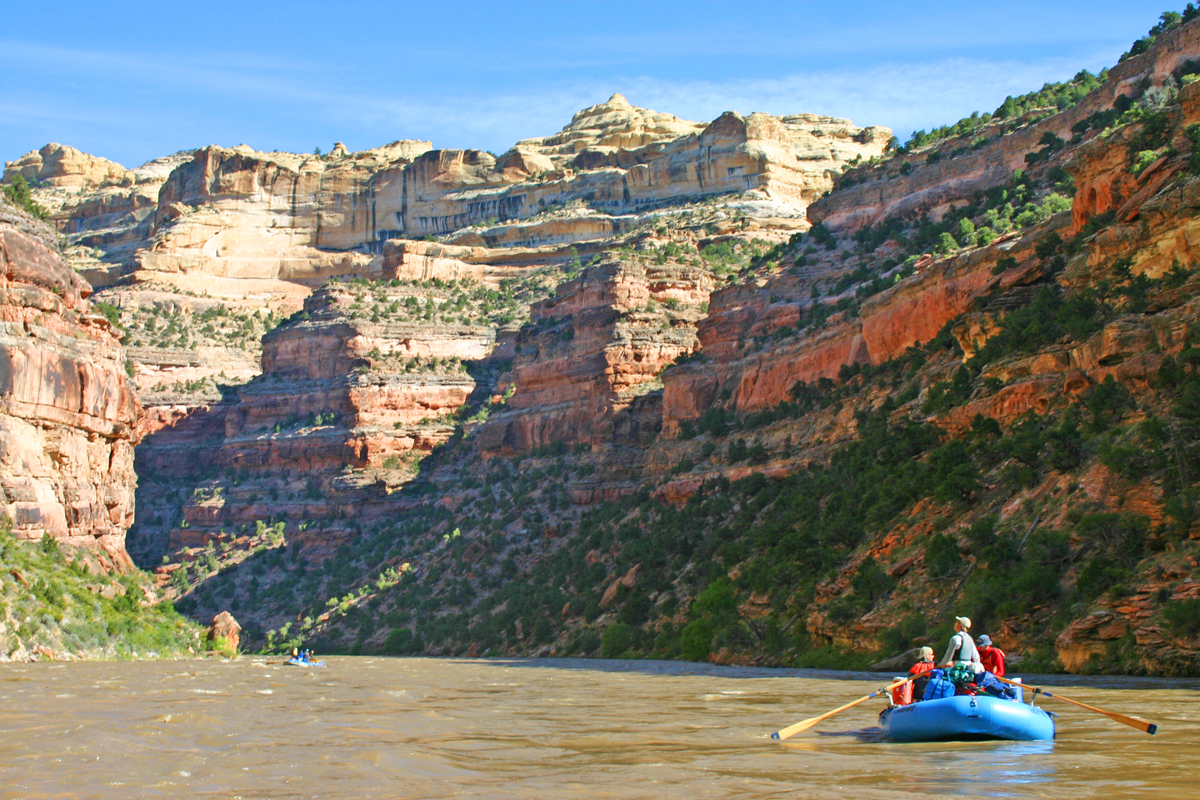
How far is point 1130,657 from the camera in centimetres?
2769

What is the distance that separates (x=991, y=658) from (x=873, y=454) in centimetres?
2933

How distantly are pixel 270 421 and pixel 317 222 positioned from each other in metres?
53.4

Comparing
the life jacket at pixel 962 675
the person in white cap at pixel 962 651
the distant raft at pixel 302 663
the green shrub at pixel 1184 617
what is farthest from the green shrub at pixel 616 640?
the life jacket at pixel 962 675

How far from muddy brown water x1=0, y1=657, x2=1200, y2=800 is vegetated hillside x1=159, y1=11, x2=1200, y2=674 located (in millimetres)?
5480

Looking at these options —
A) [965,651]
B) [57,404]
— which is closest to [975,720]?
[965,651]

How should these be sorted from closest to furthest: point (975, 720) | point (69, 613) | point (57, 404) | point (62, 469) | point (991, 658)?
point (975, 720) → point (991, 658) → point (69, 613) → point (57, 404) → point (62, 469)

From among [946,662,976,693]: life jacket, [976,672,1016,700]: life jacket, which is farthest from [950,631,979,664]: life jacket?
[976,672,1016,700]: life jacket

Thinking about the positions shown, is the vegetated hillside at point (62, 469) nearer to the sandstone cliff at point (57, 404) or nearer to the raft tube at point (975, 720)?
the sandstone cliff at point (57, 404)

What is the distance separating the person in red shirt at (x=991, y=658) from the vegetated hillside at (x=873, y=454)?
6.70 m

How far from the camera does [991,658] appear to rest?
22297 mm

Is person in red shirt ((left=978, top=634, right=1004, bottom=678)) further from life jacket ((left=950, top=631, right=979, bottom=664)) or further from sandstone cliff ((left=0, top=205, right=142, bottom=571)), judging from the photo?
sandstone cliff ((left=0, top=205, right=142, bottom=571))

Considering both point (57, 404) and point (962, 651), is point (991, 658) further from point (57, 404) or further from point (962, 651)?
point (57, 404)

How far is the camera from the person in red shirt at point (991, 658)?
22.0 metres

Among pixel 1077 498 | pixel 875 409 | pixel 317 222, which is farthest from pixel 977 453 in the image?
pixel 317 222
